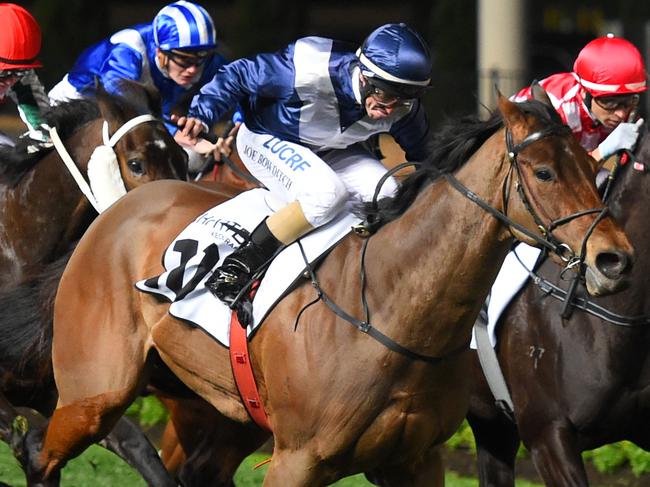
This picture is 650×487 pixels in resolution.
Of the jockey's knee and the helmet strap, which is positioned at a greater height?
the jockey's knee

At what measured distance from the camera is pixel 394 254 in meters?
4.37

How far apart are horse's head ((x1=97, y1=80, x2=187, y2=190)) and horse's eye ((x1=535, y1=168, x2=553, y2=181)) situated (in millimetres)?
2147

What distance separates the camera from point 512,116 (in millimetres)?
4059

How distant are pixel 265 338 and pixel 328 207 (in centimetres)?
48

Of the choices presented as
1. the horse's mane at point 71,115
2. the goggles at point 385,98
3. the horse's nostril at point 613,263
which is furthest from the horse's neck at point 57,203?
the horse's nostril at point 613,263

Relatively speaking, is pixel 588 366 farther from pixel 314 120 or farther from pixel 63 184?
pixel 63 184

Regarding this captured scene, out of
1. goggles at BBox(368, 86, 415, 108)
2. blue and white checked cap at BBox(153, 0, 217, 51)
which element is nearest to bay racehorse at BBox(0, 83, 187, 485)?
blue and white checked cap at BBox(153, 0, 217, 51)

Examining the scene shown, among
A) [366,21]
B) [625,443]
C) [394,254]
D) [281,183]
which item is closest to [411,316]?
[394,254]

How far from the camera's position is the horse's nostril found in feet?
12.3

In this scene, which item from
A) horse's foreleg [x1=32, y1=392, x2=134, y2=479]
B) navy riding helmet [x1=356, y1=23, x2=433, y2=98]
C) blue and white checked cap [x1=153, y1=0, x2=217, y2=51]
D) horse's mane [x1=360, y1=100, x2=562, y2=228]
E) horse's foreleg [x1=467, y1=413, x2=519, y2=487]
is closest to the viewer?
horse's mane [x1=360, y1=100, x2=562, y2=228]

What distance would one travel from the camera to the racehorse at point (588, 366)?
15.8 ft

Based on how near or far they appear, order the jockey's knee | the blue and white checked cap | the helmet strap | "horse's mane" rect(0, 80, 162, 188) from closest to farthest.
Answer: the jockey's knee, "horse's mane" rect(0, 80, 162, 188), the blue and white checked cap, the helmet strap

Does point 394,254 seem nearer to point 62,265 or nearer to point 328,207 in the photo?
point 328,207

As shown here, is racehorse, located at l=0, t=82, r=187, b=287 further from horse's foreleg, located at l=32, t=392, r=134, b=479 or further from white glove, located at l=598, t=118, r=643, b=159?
white glove, located at l=598, t=118, r=643, b=159
